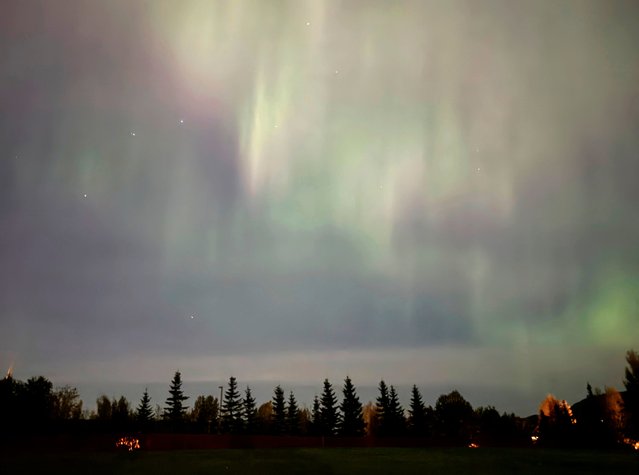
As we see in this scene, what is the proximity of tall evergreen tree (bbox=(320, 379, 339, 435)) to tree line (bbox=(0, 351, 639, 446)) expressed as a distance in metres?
0.13

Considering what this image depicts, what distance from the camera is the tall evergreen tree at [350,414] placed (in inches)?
3799

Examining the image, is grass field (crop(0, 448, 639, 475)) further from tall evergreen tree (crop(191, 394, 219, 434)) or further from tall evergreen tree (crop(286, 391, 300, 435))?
tall evergreen tree (crop(191, 394, 219, 434))

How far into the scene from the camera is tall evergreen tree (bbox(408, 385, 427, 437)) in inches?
3959

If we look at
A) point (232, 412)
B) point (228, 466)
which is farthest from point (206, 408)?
point (228, 466)

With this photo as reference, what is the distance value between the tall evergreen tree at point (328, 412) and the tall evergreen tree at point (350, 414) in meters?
1.45

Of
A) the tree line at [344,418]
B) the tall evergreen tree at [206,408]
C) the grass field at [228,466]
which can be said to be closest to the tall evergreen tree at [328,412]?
the tree line at [344,418]

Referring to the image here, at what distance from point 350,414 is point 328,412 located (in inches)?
176

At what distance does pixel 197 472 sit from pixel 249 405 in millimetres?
76056

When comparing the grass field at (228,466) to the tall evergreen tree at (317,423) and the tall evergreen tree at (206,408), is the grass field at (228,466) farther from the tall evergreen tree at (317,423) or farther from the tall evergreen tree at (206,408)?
the tall evergreen tree at (206,408)

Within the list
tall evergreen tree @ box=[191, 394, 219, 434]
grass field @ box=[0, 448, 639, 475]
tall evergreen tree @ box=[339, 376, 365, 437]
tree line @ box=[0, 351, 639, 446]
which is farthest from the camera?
tall evergreen tree @ box=[191, 394, 219, 434]

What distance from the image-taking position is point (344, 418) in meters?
98.2

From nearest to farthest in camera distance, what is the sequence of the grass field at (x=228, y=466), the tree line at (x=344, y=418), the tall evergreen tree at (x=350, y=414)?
the grass field at (x=228, y=466) → the tree line at (x=344, y=418) → the tall evergreen tree at (x=350, y=414)

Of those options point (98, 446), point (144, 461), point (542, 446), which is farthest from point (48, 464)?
point (542, 446)

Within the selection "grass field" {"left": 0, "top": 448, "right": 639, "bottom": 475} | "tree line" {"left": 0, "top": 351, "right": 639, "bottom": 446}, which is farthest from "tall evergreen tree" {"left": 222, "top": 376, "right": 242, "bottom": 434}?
"grass field" {"left": 0, "top": 448, "right": 639, "bottom": 475}
